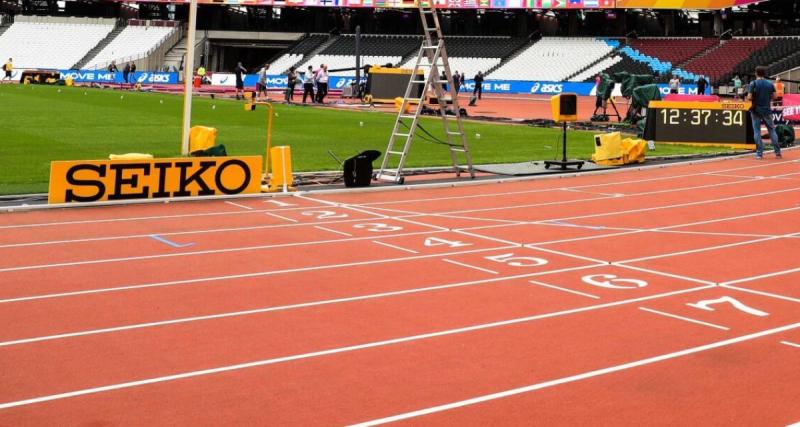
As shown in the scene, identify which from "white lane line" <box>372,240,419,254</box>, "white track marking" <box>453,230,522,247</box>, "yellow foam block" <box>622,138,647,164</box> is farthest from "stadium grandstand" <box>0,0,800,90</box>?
"white lane line" <box>372,240,419,254</box>

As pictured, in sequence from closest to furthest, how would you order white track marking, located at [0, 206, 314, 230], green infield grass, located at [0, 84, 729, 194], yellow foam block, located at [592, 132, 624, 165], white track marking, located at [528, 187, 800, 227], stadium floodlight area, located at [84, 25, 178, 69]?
1. white track marking, located at [0, 206, 314, 230]
2. white track marking, located at [528, 187, 800, 227]
3. green infield grass, located at [0, 84, 729, 194]
4. yellow foam block, located at [592, 132, 624, 165]
5. stadium floodlight area, located at [84, 25, 178, 69]

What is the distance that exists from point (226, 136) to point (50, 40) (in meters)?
56.4

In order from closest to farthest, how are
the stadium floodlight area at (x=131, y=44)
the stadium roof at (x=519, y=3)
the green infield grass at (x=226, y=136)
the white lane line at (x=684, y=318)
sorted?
1. the white lane line at (x=684, y=318)
2. the green infield grass at (x=226, y=136)
3. the stadium roof at (x=519, y=3)
4. the stadium floodlight area at (x=131, y=44)

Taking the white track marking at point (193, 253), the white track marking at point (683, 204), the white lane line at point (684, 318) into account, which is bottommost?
the white lane line at point (684, 318)

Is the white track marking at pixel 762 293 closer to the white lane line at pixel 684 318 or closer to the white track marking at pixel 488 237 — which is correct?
the white lane line at pixel 684 318

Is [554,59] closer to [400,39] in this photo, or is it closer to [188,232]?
[400,39]

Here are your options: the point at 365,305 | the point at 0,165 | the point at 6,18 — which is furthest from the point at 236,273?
the point at 6,18

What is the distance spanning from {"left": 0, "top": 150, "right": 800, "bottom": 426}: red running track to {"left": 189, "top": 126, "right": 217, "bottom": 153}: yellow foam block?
275 cm

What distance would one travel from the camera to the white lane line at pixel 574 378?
5.09m

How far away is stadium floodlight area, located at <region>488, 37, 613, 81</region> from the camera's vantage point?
63.2m

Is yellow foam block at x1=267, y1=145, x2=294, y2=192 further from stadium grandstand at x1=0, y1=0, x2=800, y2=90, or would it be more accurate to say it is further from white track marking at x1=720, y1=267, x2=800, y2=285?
stadium grandstand at x1=0, y1=0, x2=800, y2=90

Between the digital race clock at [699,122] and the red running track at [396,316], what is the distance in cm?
1010

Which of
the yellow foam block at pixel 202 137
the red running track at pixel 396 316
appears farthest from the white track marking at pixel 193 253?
the yellow foam block at pixel 202 137

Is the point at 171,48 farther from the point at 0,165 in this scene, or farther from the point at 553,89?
the point at 0,165
